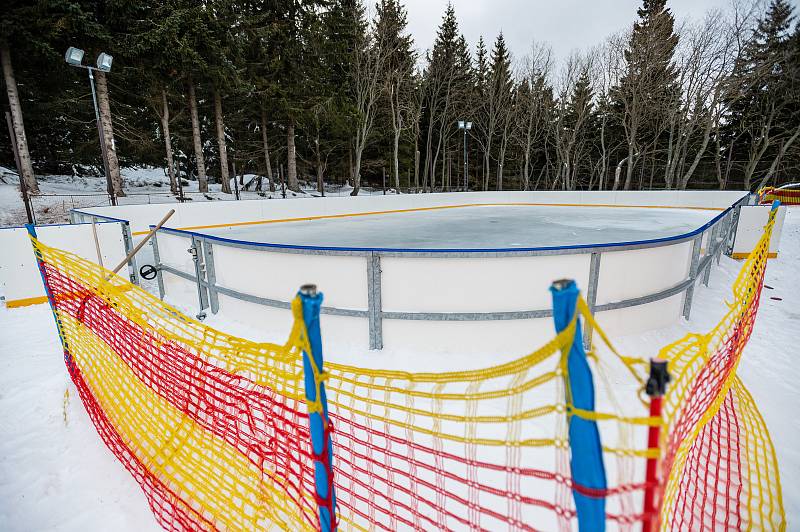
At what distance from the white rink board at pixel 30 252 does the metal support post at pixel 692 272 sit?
361 inches

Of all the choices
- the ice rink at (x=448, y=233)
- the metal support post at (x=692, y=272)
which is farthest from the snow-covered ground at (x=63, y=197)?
the metal support post at (x=692, y=272)

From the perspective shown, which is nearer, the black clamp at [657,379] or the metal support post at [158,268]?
the black clamp at [657,379]

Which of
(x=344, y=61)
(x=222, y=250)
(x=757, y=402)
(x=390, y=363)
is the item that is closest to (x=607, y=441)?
(x=757, y=402)

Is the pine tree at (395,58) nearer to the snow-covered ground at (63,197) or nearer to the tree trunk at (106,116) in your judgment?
the snow-covered ground at (63,197)

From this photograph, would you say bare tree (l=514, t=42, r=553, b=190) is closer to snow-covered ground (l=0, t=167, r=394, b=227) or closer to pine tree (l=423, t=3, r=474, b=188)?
pine tree (l=423, t=3, r=474, b=188)

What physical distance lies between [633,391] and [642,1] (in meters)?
45.6

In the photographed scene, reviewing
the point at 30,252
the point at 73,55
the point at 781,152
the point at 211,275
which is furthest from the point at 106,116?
the point at 781,152

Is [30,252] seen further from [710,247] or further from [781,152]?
[781,152]

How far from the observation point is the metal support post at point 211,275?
4.98 m

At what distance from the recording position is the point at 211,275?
5105mm

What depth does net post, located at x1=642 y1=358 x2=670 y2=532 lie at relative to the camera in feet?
2.78

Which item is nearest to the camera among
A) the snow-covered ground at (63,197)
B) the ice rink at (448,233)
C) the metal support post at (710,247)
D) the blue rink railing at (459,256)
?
the blue rink railing at (459,256)

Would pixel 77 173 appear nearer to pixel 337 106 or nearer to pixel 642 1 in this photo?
pixel 337 106

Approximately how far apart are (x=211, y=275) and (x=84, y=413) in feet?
7.53
